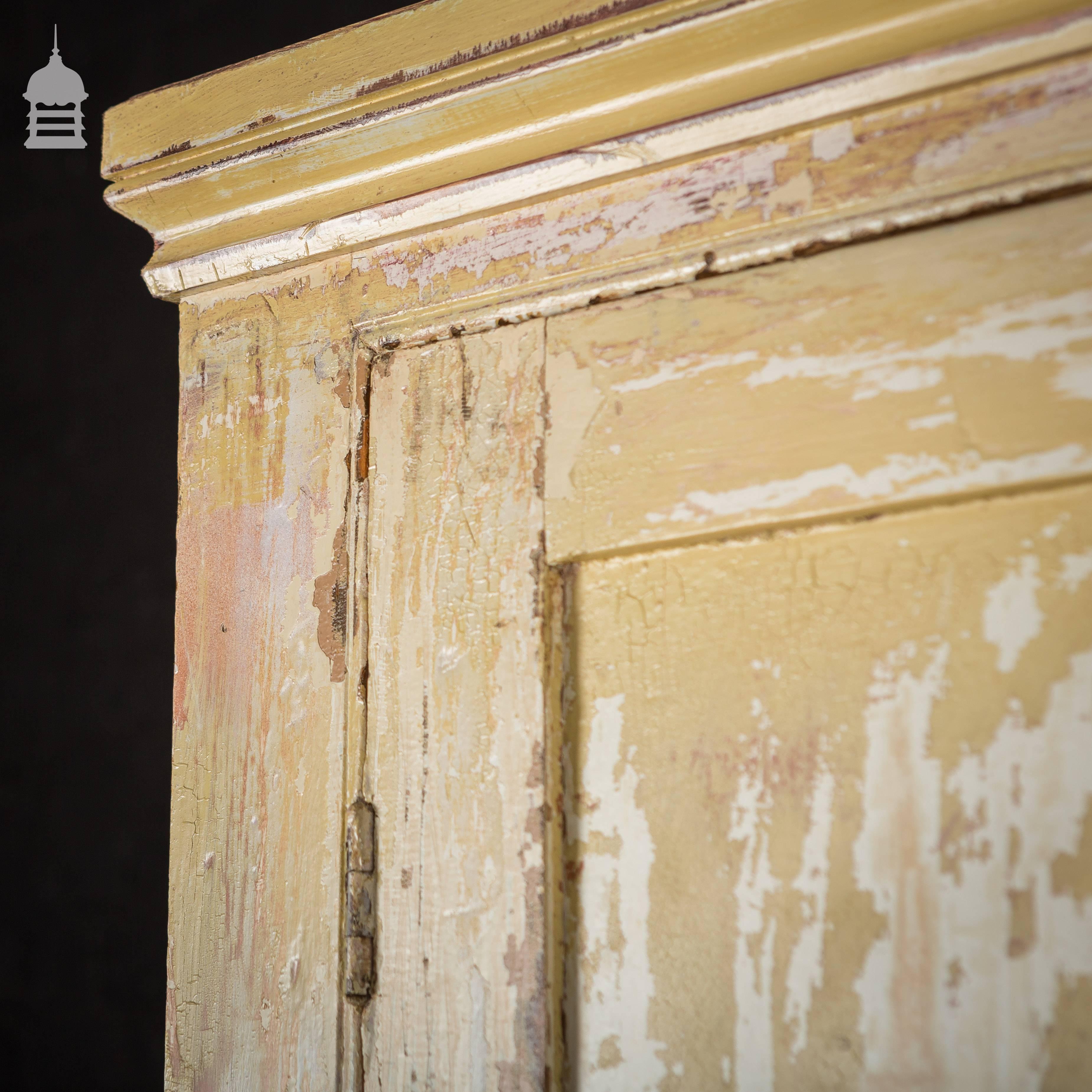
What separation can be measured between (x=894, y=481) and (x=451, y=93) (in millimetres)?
337

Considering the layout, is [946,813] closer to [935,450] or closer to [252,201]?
[935,450]

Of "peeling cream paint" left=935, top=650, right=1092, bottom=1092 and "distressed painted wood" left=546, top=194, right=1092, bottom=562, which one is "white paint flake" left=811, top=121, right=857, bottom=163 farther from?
"peeling cream paint" left=935, top=650, right=1092, bottom=1092

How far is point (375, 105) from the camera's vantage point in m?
0.58

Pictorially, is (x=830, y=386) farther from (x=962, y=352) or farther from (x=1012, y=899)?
(x=1012, y=899)

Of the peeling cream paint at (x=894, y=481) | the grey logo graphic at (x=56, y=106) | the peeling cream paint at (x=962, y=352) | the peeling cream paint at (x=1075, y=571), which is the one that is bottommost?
the peeling cream paint at (x=1075, y=571)

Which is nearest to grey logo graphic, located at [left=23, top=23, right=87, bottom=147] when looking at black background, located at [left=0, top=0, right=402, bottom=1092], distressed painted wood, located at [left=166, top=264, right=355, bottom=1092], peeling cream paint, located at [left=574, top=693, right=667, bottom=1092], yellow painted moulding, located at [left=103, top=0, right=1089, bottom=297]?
black background, located at [left=0, top=0, right=402, bottom=1092]

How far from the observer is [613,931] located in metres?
0.49

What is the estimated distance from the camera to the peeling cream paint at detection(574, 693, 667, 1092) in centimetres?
47

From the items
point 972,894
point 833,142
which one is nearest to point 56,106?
point 833,142

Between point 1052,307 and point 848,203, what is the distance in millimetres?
113

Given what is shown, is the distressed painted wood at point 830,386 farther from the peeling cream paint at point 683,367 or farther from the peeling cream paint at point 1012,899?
the peeling cream paint at point 1012,899

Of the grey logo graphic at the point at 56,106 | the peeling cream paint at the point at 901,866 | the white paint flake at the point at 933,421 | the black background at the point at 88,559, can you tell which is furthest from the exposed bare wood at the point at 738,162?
the grey logo graphic at the point at 56,106

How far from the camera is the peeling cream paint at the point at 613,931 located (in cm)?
47

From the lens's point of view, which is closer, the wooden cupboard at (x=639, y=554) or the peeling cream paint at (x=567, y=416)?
the wooden cupboard at (x=639, y=554)
